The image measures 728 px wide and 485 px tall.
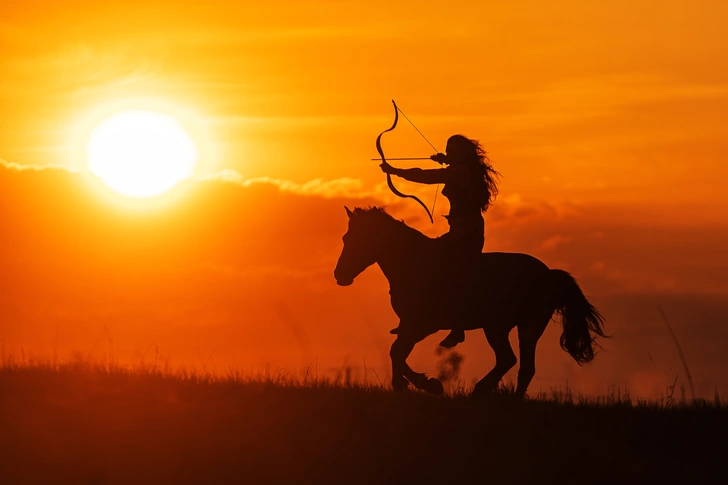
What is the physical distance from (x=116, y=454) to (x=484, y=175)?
5822 mm

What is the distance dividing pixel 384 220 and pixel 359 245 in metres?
0.45

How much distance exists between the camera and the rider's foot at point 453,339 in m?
13.8

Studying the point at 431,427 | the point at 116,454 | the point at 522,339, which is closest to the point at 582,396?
the point at 522,339

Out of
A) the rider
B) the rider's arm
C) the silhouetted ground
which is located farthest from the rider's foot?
the rider's arm

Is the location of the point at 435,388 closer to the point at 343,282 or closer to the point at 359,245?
the point at 343,282

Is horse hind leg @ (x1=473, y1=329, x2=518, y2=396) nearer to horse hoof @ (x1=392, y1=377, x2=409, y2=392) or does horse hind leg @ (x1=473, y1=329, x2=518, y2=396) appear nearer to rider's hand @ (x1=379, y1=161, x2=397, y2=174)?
horse hoof @ (x1=392, y1=377, x2=409, y2=392)

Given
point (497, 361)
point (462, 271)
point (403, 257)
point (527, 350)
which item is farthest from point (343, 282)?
point (527, 350)

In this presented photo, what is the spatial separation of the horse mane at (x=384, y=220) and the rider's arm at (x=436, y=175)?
25.9 inches

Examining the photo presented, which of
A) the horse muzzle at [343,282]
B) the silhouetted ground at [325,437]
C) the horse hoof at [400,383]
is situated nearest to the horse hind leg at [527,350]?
the silhouetted ground at [325,437]

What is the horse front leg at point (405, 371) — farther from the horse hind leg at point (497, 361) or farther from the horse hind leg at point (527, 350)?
the horse hind leg at point (527, 350)

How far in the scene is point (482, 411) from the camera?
11.9 meters

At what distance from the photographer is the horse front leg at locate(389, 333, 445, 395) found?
512 inches

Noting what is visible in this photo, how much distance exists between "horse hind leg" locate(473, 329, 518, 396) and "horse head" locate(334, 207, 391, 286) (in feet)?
5.70

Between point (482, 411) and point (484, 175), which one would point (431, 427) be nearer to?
point (482, 411)
